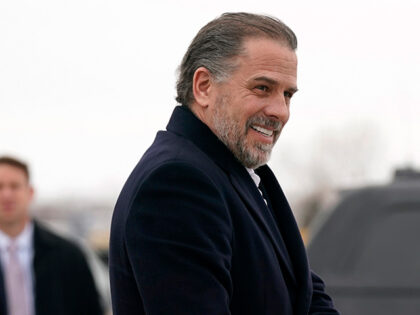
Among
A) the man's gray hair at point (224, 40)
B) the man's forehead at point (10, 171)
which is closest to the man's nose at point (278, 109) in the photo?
the man's gray hair at point (224, 40)

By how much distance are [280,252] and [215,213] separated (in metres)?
0.26

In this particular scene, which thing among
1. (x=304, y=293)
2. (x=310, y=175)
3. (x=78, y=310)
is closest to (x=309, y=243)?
(x=78, y=310)

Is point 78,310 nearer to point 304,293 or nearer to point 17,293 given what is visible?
point 17,293

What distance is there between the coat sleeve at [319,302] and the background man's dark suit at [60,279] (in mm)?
2915

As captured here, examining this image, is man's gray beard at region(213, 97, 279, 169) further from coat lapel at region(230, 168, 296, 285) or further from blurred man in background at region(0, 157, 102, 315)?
blurred man in background at region(0, 157, 102, 315)

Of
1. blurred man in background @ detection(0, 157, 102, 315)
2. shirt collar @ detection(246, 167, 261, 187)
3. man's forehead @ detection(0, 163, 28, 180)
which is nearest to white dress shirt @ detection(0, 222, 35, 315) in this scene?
blurred man in background @ detection(0, 157, 102, 315)

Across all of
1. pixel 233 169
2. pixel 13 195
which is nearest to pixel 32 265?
pixel 13 195

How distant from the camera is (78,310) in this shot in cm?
586

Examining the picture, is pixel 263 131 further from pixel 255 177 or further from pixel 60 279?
pixel 60 279

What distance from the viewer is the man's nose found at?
8.75ft

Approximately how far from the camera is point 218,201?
253cm

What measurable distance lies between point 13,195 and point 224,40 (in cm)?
356

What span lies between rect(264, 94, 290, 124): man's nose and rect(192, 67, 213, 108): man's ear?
158mm

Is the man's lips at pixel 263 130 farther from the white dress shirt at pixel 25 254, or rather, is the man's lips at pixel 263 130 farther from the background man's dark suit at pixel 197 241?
the white dress shirt at pixel 25 254
